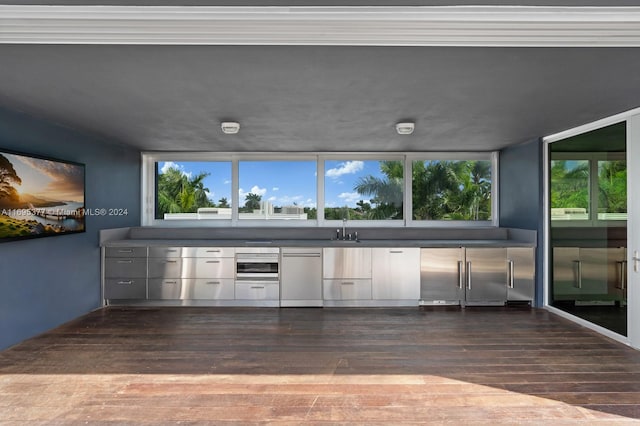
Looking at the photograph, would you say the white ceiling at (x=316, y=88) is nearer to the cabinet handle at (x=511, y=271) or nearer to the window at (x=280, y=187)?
the window at (x=280, y=187)

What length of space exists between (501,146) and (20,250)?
5914 millimetres

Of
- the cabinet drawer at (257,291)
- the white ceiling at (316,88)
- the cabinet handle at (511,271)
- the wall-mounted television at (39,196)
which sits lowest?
the cabinet drawer at (257,291)

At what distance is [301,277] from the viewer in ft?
16.3

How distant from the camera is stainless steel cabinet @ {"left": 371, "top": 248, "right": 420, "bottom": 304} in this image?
16.3 feet

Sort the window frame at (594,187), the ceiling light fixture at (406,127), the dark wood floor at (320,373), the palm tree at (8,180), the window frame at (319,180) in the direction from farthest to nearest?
the window frame at (319,180) < the ceiling light fixture at (406,127) < the window frame at (594,187) < the palm tree at (8,180) < the dark wood floor at (320,373)

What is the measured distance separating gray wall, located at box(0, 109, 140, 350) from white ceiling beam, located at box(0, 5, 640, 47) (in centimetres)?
226

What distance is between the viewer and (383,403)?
2.44m

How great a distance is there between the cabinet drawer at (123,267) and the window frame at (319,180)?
0.99 m

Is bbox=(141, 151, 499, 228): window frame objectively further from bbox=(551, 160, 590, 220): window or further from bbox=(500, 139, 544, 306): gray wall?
bbox=(551, 160, 590, 220): window

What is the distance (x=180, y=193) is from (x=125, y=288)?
5.46 ft

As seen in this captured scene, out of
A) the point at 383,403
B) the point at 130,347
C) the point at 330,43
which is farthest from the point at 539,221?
the point at 130,347

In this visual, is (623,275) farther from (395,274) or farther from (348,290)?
(348,290)

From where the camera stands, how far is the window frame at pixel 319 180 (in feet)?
18.9

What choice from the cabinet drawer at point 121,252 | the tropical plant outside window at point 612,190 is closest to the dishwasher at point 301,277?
the cabinet drawer at point 121,252
